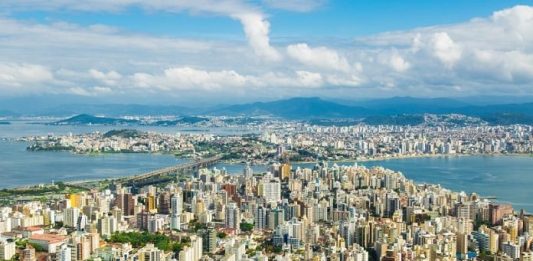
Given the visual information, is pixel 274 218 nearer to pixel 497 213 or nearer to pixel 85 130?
pixel 497 213

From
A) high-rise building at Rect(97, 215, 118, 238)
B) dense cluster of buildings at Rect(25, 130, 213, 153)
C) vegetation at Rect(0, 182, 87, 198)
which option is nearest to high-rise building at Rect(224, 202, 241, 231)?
high-rise building at Rect(97, 215, 118, 238)

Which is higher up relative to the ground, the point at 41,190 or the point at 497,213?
the point at 497,213

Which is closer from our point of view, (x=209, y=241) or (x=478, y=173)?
(x=209, y=241)

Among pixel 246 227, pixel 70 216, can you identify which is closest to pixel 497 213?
pixel 246 227

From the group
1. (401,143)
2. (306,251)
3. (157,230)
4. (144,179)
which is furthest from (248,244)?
(401,143)

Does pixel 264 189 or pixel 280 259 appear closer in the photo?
pixel 280 259

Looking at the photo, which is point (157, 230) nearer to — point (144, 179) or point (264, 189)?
point (264, 189)
